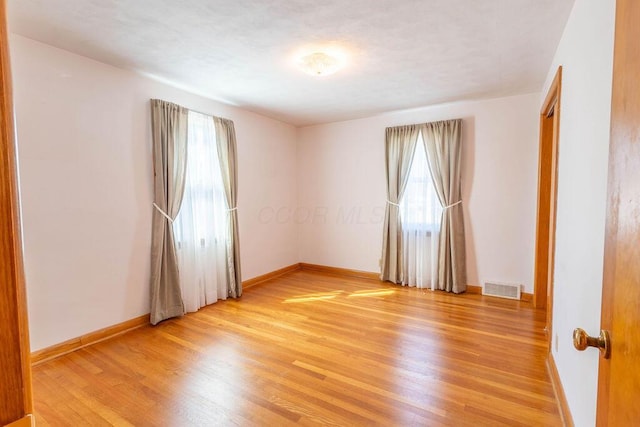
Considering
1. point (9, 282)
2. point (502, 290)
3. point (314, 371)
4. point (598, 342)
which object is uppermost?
point (9, 282)

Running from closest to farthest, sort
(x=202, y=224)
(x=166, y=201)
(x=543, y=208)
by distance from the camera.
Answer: (x=166, y=201) → (x=543, y=208) → (x=202, y=224)

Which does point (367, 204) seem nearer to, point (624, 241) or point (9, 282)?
point (624, 241)

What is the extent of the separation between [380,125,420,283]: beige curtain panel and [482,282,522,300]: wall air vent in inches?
42.7

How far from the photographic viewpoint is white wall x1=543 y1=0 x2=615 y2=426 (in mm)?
1211

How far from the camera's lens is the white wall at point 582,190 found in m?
1.21

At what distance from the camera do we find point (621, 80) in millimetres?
676

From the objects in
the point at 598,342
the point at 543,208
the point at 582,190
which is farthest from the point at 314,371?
the point at 543,208

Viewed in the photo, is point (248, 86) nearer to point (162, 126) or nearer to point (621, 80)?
point (162, 126)

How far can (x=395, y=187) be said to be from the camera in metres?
4.21

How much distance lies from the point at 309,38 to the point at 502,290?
3.63 meters

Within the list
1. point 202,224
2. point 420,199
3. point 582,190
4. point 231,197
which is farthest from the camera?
point 420,199

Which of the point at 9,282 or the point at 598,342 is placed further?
the point at 598,342

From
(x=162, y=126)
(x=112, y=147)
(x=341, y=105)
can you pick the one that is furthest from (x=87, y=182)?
(x=341, y=105)

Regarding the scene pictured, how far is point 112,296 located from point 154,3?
96.5 inches
